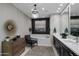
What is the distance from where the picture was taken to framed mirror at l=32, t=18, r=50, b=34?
2.25 meters

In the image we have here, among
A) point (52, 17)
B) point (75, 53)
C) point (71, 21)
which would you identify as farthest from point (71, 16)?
point (75, 53)

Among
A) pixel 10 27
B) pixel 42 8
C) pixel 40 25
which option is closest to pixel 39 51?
pixel 40 25

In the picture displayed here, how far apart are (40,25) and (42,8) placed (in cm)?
42

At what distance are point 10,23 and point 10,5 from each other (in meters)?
0.41

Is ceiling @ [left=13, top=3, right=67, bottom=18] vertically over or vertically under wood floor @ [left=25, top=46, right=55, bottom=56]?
over

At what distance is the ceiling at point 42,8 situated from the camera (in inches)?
81.0

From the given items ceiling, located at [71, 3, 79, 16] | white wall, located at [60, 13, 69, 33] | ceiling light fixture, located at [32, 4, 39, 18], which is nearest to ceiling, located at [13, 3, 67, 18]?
ceiling light fixture, located at [32, 4, 39, 18]

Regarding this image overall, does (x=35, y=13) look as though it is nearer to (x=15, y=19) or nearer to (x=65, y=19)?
(x=15, y=19)

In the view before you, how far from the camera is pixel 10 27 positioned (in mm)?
2184

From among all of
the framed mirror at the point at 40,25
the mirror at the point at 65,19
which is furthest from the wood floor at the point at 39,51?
the mirror at the point at 65,19

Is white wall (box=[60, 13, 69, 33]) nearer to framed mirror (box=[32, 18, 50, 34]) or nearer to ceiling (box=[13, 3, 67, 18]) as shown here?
ceiling (box=[13, 3, 67, 18])

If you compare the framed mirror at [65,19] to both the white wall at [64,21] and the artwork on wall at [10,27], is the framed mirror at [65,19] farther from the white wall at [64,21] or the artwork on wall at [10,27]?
the artwork on wall at [10,27]

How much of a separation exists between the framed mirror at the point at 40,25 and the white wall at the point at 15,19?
147 mm

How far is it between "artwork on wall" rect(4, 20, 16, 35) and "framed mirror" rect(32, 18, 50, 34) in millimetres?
481
